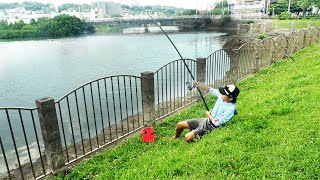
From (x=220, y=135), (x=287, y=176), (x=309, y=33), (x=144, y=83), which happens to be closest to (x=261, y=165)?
(x=287, y=176)

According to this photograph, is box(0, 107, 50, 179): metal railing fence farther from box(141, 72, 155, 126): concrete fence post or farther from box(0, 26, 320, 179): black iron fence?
box(141, 72, 155, 126): concrete fence post

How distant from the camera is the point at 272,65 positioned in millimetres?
11523

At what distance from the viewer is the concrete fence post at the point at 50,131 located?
168 inches

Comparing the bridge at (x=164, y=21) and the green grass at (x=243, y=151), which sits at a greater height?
the bridge at (x=164, y=21)

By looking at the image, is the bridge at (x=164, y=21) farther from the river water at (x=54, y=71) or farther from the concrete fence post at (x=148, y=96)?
the concrete fence post at (x=148, y=96)

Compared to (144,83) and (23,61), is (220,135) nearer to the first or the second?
(144,83)

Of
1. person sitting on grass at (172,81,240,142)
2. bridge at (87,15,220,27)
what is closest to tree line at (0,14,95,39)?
bridge at (87,15,220,27)

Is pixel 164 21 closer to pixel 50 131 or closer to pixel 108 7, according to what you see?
pixel 50 131

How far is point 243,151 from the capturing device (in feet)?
12.8

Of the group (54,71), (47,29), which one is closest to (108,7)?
(47,29)

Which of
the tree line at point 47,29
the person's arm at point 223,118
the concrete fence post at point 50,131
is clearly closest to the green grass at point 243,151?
the person's arm at point 223,118

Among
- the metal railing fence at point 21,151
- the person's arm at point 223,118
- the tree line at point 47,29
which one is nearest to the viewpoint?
the person's arm at point 223,118

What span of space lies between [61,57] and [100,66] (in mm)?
7555

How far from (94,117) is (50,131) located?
42.4 inches
